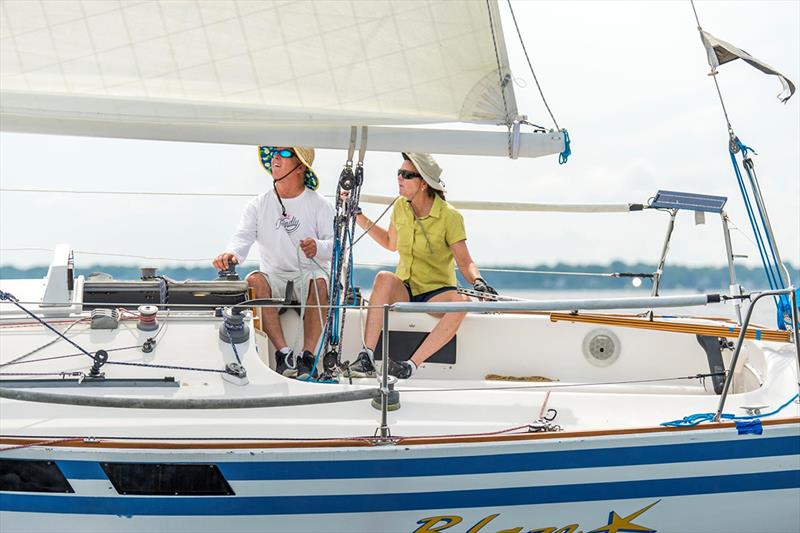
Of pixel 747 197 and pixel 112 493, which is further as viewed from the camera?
pixel 747 197

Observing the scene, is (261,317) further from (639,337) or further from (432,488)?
(639,337)

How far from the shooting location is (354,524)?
4066 mm

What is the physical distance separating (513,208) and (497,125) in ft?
6.62

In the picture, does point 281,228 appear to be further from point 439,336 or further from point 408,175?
point 439,336

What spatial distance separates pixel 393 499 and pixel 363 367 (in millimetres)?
1269

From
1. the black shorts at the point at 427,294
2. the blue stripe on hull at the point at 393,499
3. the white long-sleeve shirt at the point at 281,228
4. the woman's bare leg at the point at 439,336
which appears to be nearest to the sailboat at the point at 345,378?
the blue stripe on hull at the point at 393,499

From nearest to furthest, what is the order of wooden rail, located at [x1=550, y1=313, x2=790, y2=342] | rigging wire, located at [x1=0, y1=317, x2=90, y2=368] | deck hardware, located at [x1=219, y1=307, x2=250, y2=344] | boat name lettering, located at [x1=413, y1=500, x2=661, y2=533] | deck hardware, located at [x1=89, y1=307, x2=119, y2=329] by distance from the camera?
boat name lettering, located at [x1=413, y1=500, x2=661, y2=533]
rigging wire, located at [x1=0, y1=317, x2=90, y2=368]
deck hardware, located at [x1=219, y1=307, x2=250, y2=344]
deck hardware, located at [x1=89, y1=307, x2=119, y2=329]
wooden rail, located at [x1=550, y1=313, x2=790, y2=342]

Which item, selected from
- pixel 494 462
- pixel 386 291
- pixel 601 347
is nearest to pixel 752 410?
pixel 494 462

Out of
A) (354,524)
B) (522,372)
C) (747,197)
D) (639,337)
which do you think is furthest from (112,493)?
(747,197)

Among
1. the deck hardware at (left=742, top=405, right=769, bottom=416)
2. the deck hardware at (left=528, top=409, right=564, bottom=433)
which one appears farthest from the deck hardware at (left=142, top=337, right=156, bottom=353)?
the deck hardware at (left=742, top=405, right=769, bottom=416)

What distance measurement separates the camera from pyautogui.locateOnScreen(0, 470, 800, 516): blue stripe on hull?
13.0 ft

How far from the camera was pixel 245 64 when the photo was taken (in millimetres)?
4812

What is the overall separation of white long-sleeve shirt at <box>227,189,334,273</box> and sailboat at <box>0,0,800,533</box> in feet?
1.44

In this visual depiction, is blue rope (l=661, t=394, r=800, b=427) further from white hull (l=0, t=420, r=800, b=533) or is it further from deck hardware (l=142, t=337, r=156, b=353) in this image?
deck hardware (l=142, t=337, r=156, b=353)
